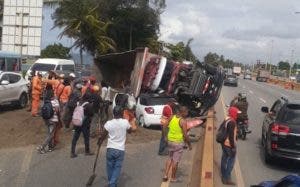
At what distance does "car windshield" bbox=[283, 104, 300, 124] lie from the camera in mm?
14065

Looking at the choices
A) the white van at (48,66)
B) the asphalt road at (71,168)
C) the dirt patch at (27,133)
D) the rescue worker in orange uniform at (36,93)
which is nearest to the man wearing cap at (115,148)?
the asphalt road at (71,168)

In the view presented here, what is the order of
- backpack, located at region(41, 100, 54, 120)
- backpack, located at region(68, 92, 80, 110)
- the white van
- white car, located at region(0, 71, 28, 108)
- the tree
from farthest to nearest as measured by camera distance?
→ the tree < the white van < white car, located at region(0, 71, 28, 108) < backpack, located at region(68, 92, 80, 110) < backpack, located at region(41, 100, 54, 120)

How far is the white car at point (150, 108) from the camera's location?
21672 mm

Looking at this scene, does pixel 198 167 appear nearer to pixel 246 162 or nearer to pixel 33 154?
pixel 246 162

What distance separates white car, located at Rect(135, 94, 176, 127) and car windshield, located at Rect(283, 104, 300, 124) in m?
7.21

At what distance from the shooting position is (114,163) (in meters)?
10.5

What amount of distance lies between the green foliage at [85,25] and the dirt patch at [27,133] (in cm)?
3890

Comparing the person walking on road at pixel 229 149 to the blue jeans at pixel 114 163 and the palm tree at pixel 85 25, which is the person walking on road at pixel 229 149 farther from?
the palm tree at pixel 85 25

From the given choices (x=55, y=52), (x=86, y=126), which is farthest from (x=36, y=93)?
(x=55, y=52)

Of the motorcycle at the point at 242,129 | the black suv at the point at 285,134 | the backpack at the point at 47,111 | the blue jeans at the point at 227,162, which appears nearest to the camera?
the blue jeans at the point at 227,162

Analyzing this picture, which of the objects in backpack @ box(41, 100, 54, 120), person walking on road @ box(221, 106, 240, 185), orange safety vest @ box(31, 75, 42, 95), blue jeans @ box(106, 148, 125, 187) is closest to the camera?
blue jeans @ box(106, 148, 125, 187)

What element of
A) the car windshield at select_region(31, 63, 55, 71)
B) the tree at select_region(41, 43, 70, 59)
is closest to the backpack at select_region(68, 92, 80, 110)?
the car windshield at select_region(31, 63, 55, 71)

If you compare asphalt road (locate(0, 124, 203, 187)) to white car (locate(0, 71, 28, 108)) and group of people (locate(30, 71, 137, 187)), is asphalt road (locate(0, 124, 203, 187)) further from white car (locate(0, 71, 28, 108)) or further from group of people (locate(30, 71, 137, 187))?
white car (locate(0, 71, 28, 108))

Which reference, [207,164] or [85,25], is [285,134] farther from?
[85,25]
